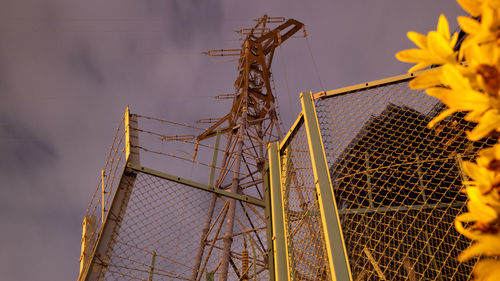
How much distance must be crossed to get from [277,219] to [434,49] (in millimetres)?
2042

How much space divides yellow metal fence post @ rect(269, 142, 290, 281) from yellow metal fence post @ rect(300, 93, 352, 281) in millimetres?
416

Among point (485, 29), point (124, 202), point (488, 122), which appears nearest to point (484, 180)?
point (488, 122)

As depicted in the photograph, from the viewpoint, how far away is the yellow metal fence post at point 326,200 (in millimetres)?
1791

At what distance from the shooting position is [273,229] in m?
2.39

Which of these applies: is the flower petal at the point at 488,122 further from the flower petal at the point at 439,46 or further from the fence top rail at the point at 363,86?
the fence top rail at the point at 363,86

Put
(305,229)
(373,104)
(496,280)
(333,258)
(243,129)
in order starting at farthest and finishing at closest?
(243,129) < (373,104) < (305,229) < (333,258) < (496,280)

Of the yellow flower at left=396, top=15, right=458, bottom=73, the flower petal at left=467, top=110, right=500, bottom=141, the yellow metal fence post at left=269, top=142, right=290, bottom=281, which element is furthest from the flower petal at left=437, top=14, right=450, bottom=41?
the yellow metal fence post at left=269, top=142, right=290, bottom=281

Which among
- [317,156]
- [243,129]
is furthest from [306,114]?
[243,129]

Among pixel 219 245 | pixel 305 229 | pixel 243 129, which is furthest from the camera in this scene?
pixel 243 129

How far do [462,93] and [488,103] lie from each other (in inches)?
1.1

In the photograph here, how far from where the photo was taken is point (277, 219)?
7.88ft

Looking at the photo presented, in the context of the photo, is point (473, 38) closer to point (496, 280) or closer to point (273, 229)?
point (496, 280)

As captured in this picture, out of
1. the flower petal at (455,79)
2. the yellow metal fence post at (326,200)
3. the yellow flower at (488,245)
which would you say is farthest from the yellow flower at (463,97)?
the yellow metal fence post at (326,200)

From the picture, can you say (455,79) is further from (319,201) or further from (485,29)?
(319,201)
